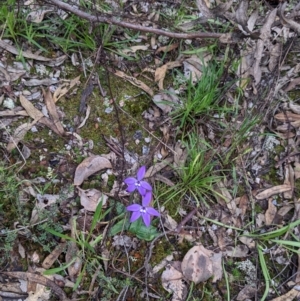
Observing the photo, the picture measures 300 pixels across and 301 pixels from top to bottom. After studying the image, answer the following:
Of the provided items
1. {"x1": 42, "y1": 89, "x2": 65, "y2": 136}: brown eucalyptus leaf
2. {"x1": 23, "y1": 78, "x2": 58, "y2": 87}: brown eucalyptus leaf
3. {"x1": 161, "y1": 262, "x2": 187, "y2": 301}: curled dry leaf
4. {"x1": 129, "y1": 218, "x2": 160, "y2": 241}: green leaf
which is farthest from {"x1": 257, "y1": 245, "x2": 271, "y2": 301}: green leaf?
{"x1": 23, "y1": 78, "x2": 58, "y2": 87}: brown eucalyptus leaf

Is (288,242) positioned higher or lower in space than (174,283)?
higher

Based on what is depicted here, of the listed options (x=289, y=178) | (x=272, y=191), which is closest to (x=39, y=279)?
(x=272, y=191)

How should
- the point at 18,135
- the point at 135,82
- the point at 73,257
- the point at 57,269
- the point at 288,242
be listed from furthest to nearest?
1. the point at 135,82
2. the point at 18,135
3. the point at 288,242
4. the point at 73,257
5. the point at 57,269

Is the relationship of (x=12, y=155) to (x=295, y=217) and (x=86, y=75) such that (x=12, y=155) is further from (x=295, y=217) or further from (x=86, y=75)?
(x=295, y=217)

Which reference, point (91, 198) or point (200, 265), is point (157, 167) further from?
point (200, 265)

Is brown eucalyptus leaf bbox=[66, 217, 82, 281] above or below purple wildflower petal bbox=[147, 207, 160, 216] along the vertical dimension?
below

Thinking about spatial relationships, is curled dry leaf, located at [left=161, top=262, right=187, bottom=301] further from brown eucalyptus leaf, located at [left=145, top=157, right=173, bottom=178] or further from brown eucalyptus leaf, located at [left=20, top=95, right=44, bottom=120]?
brown eucalyptus leaf, located at [left=20, top=95, right=44, bottom=120]

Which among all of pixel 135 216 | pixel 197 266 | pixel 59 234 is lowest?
pixel 197 266

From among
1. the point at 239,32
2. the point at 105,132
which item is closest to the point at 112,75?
the point at 105,132
